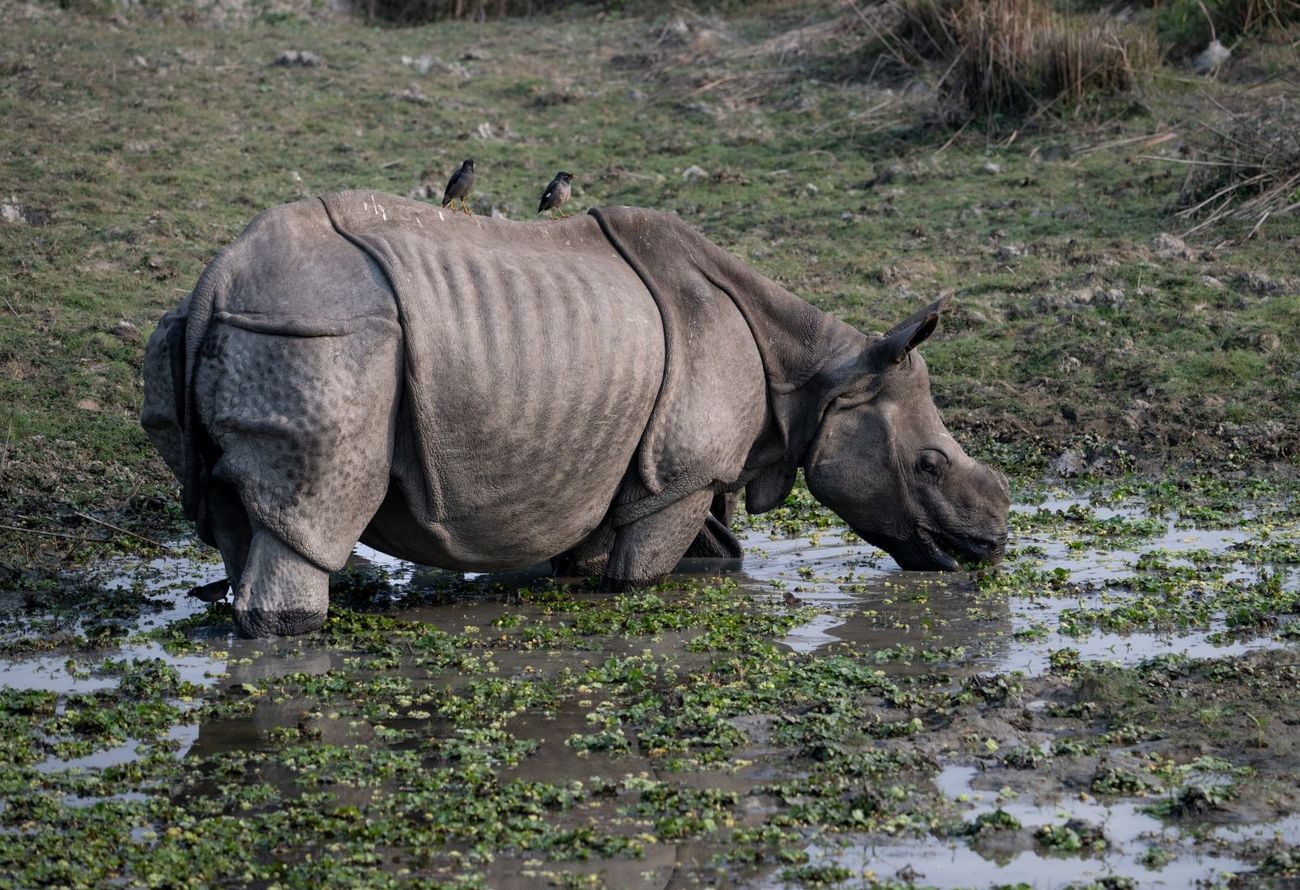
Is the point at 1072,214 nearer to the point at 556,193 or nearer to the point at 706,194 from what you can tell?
the point at 706,194

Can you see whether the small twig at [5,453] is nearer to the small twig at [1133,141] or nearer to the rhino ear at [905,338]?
the rhino ear at [905,338]

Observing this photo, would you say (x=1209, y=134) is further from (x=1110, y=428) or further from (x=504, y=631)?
(x=504, y=631)

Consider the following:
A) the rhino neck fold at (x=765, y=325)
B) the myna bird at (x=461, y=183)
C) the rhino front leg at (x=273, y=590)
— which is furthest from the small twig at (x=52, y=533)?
the myna bird at (x=461, y=183)

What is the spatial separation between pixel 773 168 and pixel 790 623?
7.30 m

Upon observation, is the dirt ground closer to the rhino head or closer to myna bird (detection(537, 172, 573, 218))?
the rhino head

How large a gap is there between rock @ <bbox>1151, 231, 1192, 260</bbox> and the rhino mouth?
4609 mm

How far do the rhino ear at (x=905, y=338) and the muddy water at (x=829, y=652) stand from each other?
3.41 feet

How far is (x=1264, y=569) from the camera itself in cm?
788

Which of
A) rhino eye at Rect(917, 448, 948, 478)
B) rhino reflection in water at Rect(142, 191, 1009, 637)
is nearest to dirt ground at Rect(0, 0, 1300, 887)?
rhino reflection in water at Rect(142, 191, 1009, 637)

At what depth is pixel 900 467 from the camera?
7.91 meters

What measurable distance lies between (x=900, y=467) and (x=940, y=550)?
0.46 meters

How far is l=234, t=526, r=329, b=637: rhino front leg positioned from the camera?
21.9 feet

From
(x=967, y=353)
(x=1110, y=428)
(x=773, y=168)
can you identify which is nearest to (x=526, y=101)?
(x=773, y=168)

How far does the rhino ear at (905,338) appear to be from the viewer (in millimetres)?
7625
